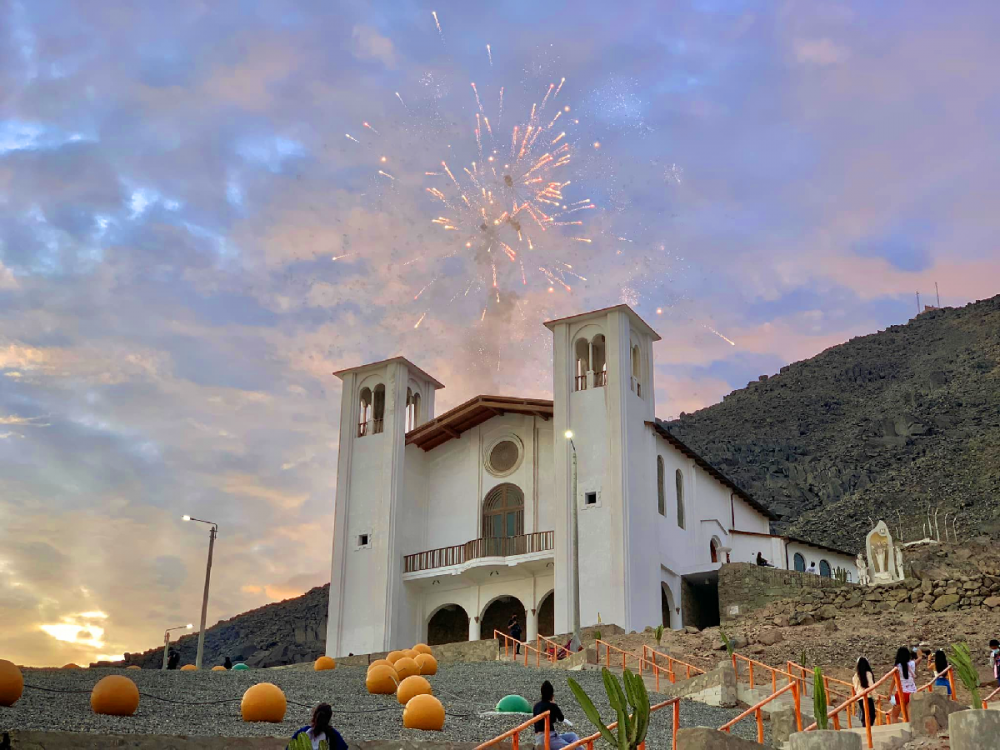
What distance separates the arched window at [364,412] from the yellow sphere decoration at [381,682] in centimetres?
1953

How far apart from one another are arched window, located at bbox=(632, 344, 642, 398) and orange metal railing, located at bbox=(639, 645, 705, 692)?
1115cm

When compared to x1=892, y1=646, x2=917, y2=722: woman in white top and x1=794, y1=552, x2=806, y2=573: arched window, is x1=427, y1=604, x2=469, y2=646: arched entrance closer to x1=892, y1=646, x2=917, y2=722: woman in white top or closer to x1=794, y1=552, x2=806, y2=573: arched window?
x1=794, y1=552, x2=806, y2=573: arched window

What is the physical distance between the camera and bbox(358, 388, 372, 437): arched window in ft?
126

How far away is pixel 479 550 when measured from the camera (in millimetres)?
34500

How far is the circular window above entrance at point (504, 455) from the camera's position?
36.3m

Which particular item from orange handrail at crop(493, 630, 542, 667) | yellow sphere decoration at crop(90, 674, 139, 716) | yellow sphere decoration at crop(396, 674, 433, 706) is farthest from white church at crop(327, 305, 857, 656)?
yellow sphere decoration at crop(90, 674, 139, 716)

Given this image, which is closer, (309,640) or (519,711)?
(519,711)

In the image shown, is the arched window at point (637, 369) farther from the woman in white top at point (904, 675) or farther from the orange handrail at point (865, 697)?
the orange handrail at point (865, 697)

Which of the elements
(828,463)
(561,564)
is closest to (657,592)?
(561,564)

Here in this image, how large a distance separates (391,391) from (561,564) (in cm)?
956

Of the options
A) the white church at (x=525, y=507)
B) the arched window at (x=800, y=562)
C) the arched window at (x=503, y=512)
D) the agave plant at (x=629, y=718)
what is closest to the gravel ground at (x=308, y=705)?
the agave plant at (x=629, y=718)

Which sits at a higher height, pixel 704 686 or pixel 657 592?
pixel 657 592

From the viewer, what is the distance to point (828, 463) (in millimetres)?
84875

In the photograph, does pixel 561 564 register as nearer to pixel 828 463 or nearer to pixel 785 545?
pixel 785 545
